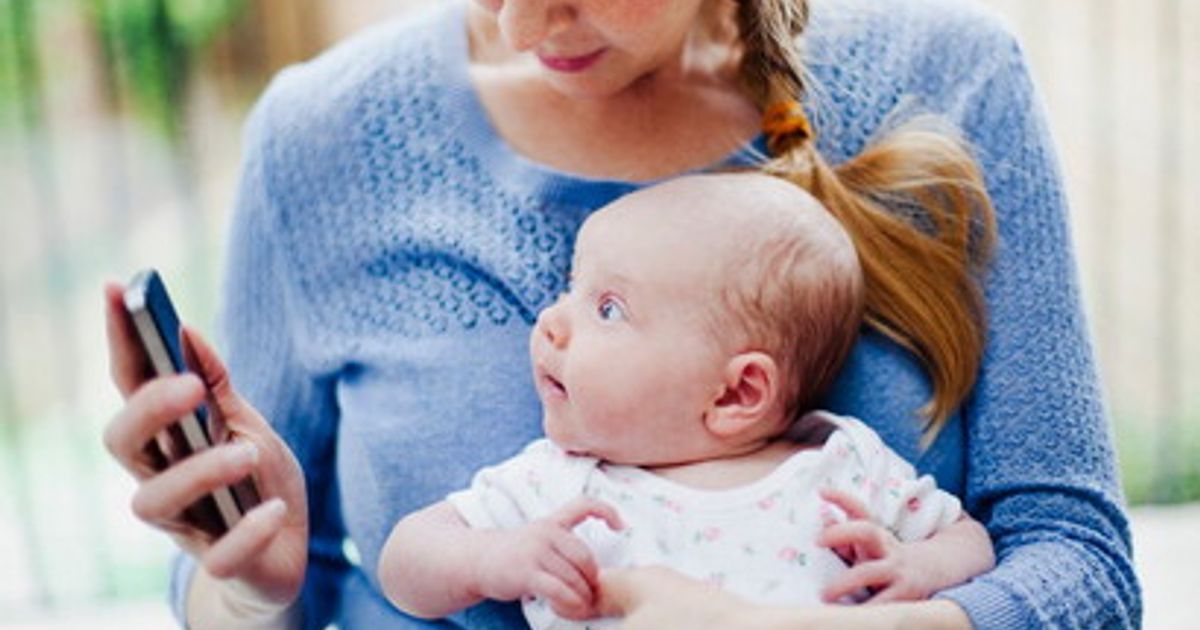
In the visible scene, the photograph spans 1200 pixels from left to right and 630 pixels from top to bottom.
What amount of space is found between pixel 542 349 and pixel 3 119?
1.52 metres

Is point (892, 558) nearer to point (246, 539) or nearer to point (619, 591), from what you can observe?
point (619, 591)

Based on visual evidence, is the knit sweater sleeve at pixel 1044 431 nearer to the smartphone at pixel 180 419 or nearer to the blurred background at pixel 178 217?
the smartphone at pixel 180 419

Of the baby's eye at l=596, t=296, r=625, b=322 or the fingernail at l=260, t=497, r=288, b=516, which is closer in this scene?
the fingernail at l=260, t=497, r=288, b=516

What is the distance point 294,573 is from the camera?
1.25 meters

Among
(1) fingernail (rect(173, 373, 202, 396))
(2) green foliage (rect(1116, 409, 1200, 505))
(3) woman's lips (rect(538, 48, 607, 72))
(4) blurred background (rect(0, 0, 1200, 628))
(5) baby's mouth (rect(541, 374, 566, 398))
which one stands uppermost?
(3) woman's lips (rect(538, 48, 607, 72))

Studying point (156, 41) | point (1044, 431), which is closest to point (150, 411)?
point (1044, 431)

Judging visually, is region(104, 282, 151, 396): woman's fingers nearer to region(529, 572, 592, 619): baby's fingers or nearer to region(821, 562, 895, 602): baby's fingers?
region(529, 572, 592, 619): baby's fingers

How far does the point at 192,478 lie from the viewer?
1.08 metres

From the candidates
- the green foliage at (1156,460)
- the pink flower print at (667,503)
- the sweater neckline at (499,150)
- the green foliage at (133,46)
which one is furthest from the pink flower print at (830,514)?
the green foliage at (1156,460)

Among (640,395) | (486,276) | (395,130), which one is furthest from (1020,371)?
(395,130)

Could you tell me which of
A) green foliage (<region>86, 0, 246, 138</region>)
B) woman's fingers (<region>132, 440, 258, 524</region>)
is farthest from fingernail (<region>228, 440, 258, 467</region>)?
green foliage (<region>86, 0, 246, 138</region>)

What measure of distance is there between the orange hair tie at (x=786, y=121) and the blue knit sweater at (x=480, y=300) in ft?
0.08

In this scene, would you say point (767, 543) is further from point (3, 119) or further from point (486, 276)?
point (3, 119)

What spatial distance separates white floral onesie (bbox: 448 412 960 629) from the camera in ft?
3.90
